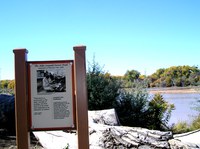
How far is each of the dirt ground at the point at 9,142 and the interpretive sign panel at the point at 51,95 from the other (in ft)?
8.73

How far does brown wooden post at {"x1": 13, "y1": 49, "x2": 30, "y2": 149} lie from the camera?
16.3 ft

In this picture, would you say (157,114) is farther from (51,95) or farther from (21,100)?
(21,100)

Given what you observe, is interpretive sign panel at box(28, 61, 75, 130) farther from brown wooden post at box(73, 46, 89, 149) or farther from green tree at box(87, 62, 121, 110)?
green tree at box(87, 62, 121, 110)

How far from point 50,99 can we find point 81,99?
0.50 meters

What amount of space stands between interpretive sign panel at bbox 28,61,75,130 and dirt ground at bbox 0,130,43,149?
2.66 metres

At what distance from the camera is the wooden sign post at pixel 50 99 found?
487cm

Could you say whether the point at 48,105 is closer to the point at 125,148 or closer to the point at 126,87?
the point at 125,148

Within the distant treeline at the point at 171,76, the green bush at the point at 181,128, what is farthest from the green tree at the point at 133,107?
the distant treeline at the point at 171,76

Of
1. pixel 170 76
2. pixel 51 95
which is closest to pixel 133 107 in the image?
pixel 51 95

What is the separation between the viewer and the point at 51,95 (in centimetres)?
488

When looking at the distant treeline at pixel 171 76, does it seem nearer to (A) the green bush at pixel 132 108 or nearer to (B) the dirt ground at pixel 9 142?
(A) the green bush at pixel 132 108

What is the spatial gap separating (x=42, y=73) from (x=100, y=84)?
22.1ft

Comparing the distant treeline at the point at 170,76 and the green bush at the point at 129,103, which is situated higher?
the distant treeline at the point at 170,76

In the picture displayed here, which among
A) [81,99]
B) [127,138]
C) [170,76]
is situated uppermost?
[170,76]
